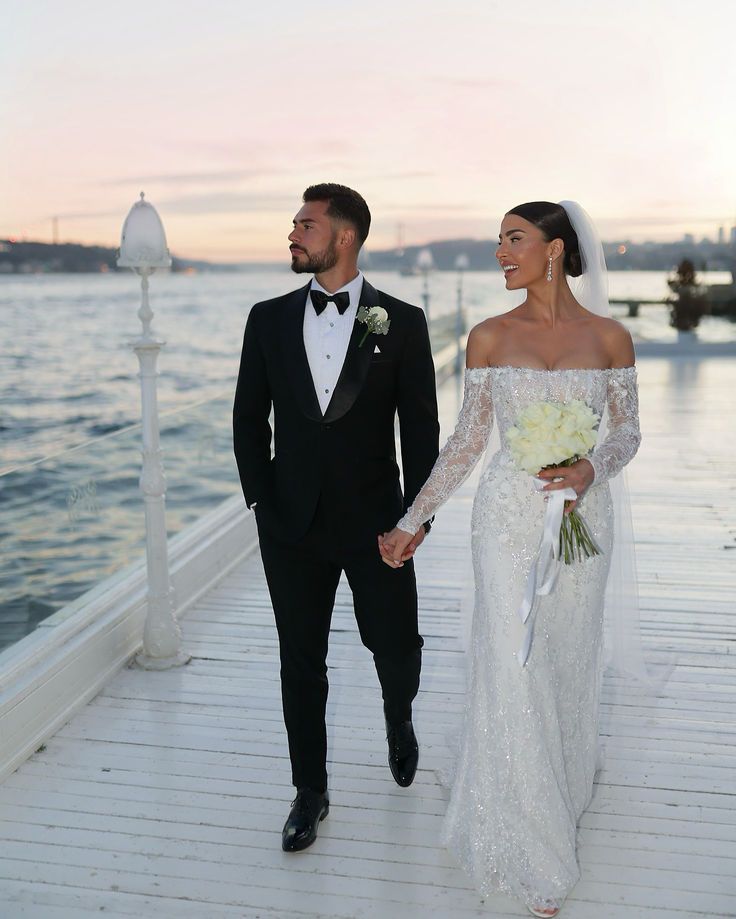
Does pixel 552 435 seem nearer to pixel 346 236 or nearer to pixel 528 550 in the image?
pixel 528 550

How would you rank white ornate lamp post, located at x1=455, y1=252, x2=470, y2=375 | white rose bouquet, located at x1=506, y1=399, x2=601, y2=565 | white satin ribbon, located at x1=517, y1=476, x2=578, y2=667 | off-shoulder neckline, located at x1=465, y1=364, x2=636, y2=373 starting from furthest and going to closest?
white ornate lamp post, located at x1=455, y1=252, x2=470, y2=375 → off-shoulder neckline, located at x1=465, y1=364, x2=636, y2=373 → white satin ribbon, located at x1=517, y1=476, x2=578, y2=667 → white rose bouquet, located at x1=506, y1=399, x2=601, y2=565

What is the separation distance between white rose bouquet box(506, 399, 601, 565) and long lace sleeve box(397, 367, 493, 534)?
29 cm

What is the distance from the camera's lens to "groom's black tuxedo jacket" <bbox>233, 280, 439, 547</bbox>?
2.96 m

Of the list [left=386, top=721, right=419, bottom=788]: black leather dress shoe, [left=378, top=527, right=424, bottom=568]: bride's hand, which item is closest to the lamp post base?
[left=386, top=721, right=419, bottom=788]: black leather dress shoe

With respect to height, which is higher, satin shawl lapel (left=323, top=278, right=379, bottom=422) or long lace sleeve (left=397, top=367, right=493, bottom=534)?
satin shawl lapel (left=323, top=278, right=379, bottom=422)

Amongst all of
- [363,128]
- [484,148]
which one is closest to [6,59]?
[363,128]

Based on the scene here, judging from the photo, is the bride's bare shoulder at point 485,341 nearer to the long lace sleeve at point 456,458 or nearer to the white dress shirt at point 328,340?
the long lace sleeve at point 456,458

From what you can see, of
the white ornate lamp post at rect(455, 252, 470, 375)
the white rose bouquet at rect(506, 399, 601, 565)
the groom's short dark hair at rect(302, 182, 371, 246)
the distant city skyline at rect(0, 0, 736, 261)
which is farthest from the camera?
the white ornate lamp post at rect(455, 252, 470, 375)

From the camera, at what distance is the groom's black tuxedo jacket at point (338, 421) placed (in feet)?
9.72

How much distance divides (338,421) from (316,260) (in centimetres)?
47

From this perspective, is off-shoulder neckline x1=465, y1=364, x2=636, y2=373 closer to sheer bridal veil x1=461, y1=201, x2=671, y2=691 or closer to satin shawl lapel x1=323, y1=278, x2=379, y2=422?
sheer bridal veil x1=461, y1=201, x2=671, y2=691

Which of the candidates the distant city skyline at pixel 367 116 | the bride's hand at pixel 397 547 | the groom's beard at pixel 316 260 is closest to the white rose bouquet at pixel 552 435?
the bride's hand at pixel 397 547

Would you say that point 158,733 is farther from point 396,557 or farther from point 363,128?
point 363,128

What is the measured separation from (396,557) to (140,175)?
2173 inches
